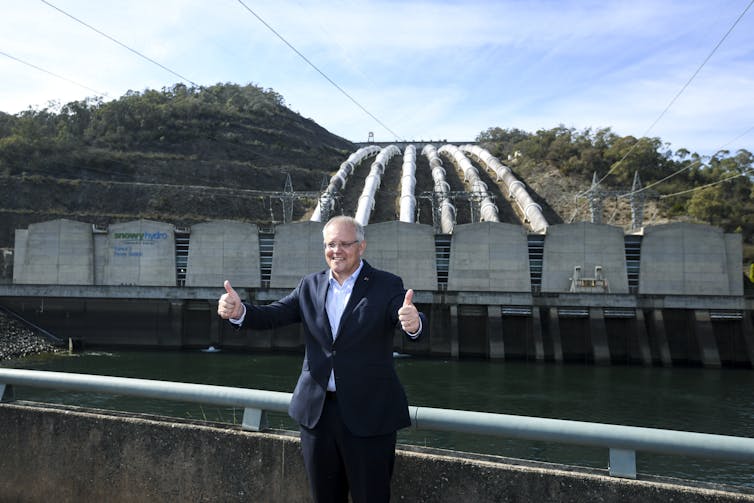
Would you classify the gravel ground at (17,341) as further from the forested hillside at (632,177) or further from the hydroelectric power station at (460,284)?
the forested hillside at (632,177)

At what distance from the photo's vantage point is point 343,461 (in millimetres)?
3258

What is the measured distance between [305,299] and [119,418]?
1870 millimetres

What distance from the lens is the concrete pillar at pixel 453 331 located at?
3231 centimetres

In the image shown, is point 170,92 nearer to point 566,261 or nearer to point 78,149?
point 78,149

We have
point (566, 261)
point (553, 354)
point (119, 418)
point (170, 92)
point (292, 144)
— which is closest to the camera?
point (119, 418)

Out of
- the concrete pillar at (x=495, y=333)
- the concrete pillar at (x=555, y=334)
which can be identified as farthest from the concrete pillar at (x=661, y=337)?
the concrete pillar at (x=495, y=333)

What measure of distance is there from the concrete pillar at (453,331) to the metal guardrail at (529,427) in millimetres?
28860

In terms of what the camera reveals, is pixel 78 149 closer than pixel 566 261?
No

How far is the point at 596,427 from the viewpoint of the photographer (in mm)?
3344

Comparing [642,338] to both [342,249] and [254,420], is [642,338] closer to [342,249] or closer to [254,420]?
[254,420]

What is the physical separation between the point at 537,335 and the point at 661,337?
636 cm

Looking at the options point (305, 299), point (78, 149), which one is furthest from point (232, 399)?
point (78, 149)

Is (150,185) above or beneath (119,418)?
above

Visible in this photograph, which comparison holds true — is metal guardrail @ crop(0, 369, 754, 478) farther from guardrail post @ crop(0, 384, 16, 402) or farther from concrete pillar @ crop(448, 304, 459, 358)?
concrete pillar @ crop(448, 304, 459, 358)
